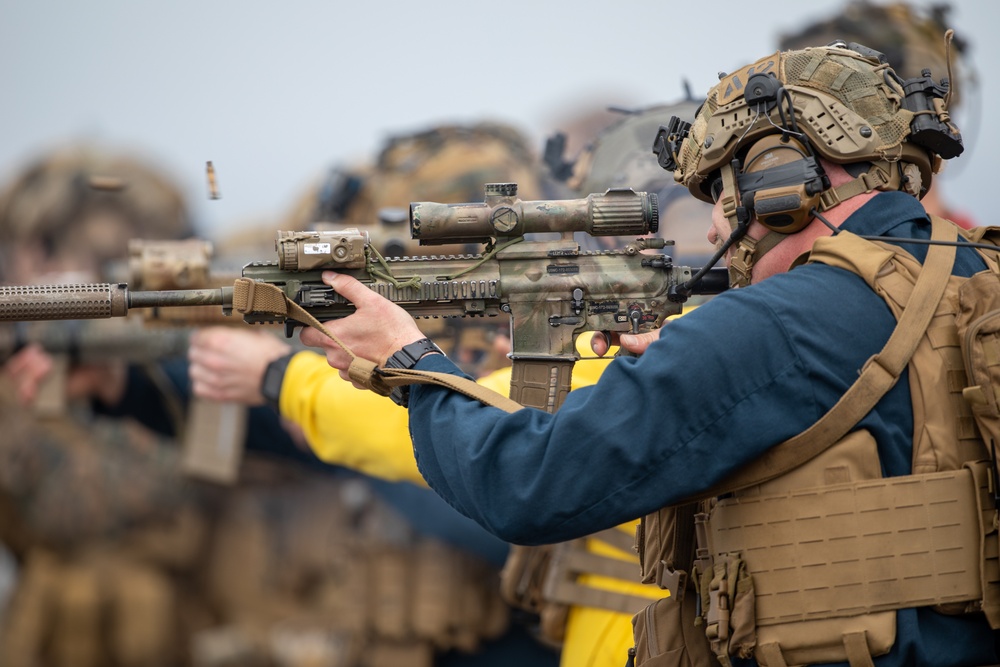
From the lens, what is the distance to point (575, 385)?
14.6ft

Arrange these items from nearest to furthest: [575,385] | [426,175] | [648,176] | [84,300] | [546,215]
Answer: [84,300]
[546,215]
[575,385]
[648,176]
[426,175]

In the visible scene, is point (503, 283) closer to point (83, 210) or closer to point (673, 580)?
point (673, 580)

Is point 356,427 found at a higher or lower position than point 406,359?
lower

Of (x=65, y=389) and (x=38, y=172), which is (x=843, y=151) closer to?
(x=65, y=389)

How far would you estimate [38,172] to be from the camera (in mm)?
8969

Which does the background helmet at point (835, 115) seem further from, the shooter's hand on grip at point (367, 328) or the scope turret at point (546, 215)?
the shooter's hand on grip at point (367, 328)

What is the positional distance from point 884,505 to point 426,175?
17.3 ft

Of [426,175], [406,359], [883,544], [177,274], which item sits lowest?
[883,544]

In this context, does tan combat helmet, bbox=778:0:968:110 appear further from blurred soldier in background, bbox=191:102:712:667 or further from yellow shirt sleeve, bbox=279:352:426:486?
yellow shirt sleeve, bbox=279:352:426:486

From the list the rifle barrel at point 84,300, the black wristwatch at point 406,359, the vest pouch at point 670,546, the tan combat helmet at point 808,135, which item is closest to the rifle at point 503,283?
the rifle barrel at point 84,300

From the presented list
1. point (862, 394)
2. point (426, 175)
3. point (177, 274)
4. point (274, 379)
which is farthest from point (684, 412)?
point (426, 175)

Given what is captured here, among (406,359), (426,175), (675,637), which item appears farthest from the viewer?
(426,175)

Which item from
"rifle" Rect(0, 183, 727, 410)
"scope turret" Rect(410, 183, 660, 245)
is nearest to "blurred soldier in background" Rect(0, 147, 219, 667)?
"rifle" Rect(0, 183, 727, 410)

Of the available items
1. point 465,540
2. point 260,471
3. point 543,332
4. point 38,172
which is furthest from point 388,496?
point 38,172
